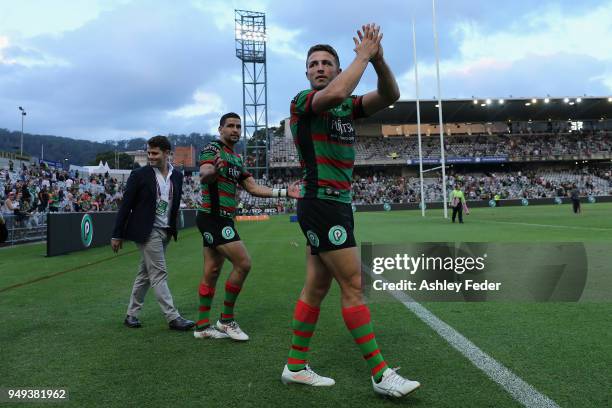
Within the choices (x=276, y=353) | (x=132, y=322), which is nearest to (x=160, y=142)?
(x=132, y=322)

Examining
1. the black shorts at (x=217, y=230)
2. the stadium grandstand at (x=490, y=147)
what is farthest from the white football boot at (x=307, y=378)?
the stadium grandstand at (x=490, y=147)

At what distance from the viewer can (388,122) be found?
63156 mm

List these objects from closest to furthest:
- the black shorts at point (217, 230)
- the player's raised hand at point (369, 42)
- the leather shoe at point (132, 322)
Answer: the player's raised hand at point (369, 42) → the black shorts at point (217, 230) → the leather shoe at point (132, 322)

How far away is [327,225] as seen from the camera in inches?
112

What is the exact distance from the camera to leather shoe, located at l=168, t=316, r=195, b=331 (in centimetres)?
468

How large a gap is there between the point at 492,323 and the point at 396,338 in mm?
1145

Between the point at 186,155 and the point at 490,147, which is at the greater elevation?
the point at 186,155

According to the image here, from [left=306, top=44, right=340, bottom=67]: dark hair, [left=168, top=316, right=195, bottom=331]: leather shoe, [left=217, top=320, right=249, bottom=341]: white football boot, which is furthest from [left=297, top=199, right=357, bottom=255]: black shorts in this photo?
[left=168, top=316, right=195, bottom=331]: leather shoe

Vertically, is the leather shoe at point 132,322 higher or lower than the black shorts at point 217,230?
lower

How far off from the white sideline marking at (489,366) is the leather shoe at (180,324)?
2.46 meters

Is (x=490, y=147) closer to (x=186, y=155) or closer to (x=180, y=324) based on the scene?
(x=180, y=324)

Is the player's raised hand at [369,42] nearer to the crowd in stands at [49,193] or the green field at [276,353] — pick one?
the green field at [276,353]

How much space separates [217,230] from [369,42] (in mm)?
2586

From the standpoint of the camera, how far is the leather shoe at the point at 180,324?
4.68 meters
